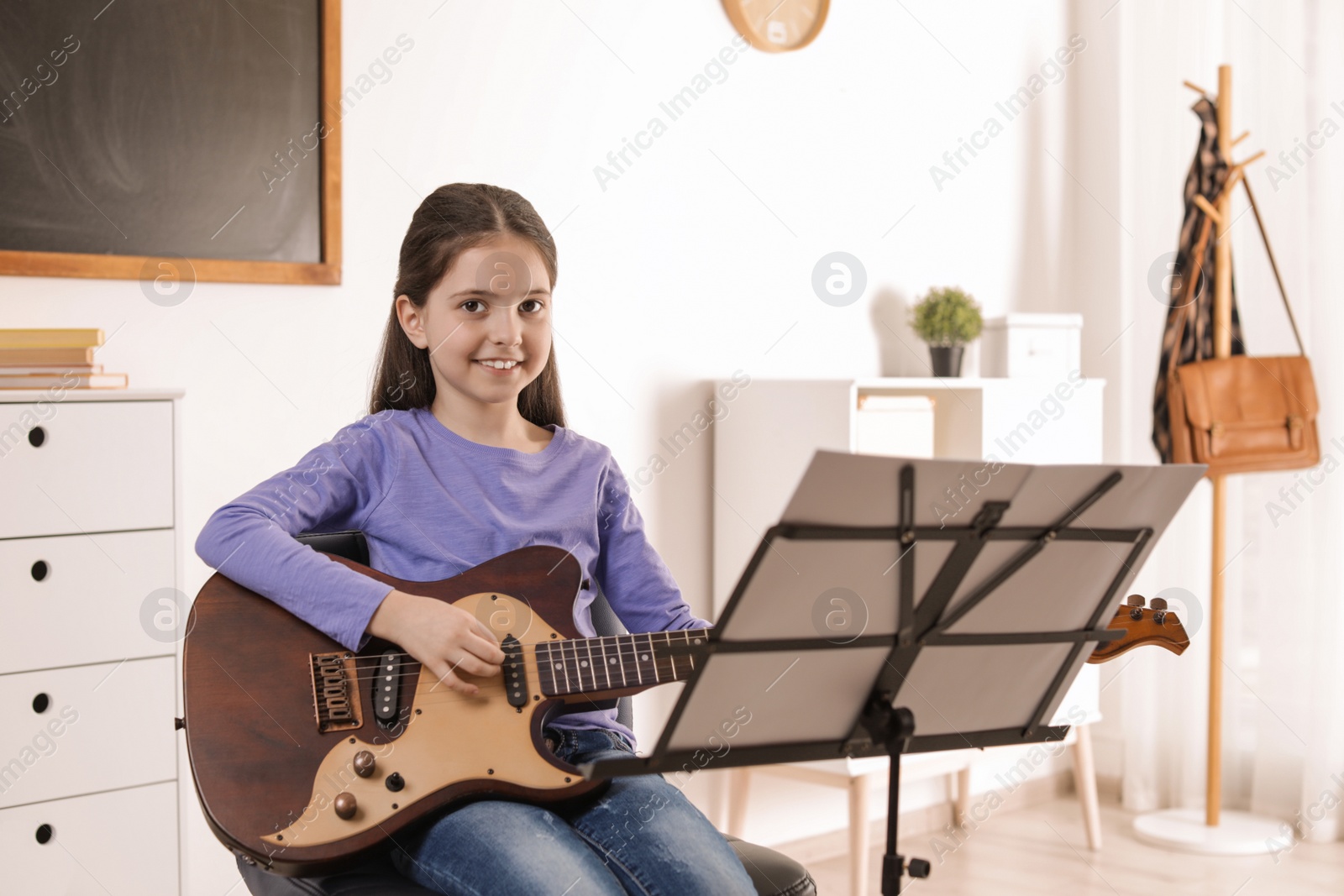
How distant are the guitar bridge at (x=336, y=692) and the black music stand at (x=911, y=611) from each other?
0.34 metres

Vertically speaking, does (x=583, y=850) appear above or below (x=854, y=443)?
below

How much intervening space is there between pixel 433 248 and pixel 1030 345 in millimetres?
1977

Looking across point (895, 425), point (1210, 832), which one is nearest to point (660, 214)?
point (895, 425)

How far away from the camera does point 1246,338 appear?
336cm

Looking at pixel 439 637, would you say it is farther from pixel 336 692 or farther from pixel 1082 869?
pixel 1082 869

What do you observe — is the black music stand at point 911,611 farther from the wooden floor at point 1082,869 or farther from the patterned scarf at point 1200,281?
the patterned scarf at point 1200,281

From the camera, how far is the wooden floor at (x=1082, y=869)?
9.36ft

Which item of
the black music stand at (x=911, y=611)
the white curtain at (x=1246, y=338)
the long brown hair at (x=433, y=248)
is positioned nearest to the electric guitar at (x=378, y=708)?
the black music stand at (x=911, y=611)

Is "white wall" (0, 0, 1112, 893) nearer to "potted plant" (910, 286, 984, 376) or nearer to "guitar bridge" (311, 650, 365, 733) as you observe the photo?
"potted plant" (910, 286, 984, 376)

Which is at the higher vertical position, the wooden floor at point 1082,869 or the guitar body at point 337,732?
the guitar body at point 337,732

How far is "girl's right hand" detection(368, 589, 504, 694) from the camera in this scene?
4.58ft

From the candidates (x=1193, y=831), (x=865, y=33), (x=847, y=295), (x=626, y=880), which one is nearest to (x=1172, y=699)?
(x=1193, y=831)

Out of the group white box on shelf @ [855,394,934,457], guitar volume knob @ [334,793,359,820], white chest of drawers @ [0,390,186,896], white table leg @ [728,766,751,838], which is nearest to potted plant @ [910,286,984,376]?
white box on shelf @ [855,394,934,457]

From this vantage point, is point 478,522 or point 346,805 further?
point 478,522
